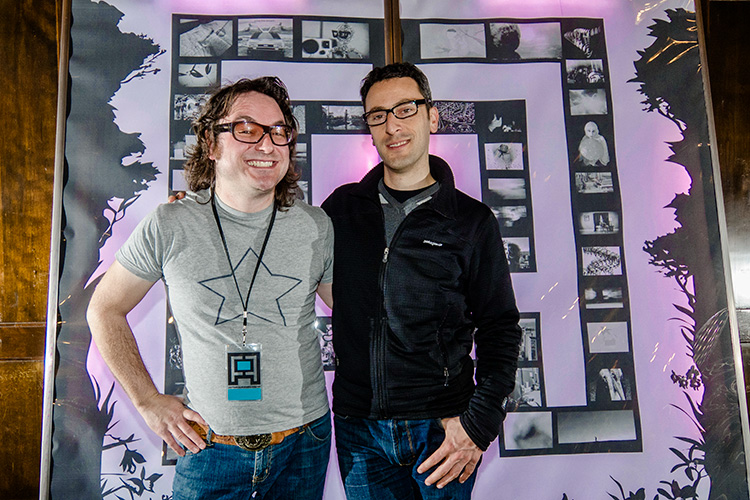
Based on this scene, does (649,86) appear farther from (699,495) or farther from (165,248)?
(165,248)

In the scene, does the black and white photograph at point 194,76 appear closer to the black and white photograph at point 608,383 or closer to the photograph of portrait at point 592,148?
the photograph of portrait at point 592,148

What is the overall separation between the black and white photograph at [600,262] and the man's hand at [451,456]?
1141 millimetres

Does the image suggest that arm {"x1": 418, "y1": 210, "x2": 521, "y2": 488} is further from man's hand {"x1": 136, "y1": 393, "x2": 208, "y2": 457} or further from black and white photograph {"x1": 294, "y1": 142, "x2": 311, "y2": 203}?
black and white photograph {"x1": 294, "y1": 142, "x2": 311, "y2": 203}

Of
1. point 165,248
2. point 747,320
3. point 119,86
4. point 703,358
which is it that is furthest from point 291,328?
point 747,320

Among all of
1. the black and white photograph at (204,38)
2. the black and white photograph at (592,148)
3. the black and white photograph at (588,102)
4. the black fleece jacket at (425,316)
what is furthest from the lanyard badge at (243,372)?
the black and white photograph at (588,102)

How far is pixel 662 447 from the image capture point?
84.6 inches

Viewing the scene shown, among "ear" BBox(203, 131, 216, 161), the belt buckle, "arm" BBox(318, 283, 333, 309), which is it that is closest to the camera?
the belt buckle

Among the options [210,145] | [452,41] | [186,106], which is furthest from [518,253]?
[186,106]

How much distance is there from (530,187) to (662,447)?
4.43 feet

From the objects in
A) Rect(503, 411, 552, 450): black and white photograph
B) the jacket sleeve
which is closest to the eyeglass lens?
the jacket sleeve

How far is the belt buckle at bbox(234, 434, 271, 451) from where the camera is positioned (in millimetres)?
1323

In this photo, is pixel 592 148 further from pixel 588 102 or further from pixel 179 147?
pixel 179 147

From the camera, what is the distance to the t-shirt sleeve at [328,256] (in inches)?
62.7

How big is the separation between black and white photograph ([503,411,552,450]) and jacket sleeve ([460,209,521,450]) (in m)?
0.64
